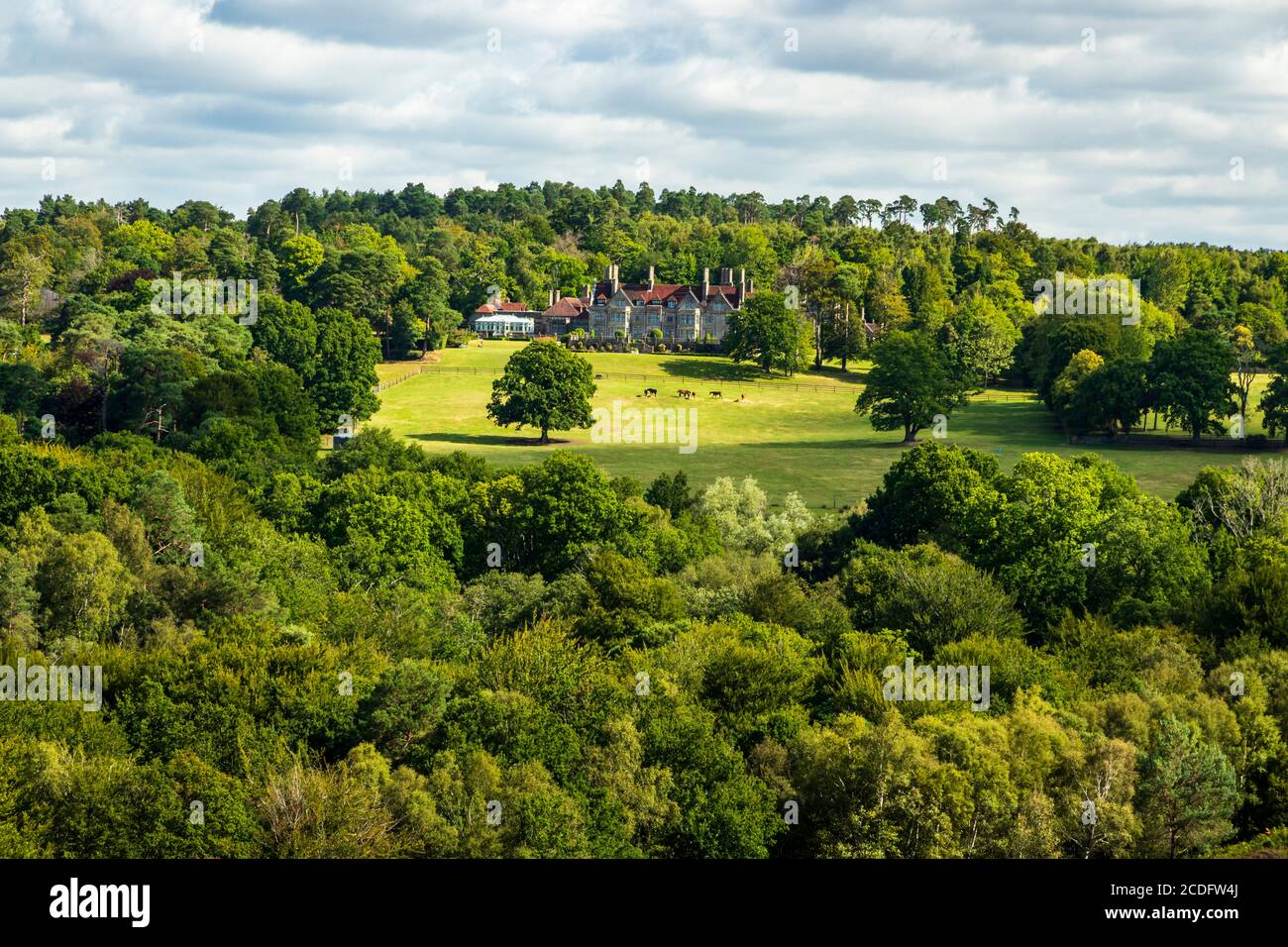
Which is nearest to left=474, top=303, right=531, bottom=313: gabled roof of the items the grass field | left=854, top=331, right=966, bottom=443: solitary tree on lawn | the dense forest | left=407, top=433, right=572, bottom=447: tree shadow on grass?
the grass field

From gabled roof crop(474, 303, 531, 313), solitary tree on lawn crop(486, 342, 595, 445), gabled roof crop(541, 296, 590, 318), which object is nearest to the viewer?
solitary tree on lawn crop(486, 342, 595, 445)

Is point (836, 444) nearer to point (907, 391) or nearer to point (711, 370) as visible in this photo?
point (907, 391)

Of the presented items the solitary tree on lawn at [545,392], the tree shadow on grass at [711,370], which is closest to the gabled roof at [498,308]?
the tree shadow on grass at [711,370]

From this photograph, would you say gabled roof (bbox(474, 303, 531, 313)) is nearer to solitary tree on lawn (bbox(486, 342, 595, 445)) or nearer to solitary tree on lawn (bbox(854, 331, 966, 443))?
solitary tree on lawn (bbox(486, 342, 595, 445))

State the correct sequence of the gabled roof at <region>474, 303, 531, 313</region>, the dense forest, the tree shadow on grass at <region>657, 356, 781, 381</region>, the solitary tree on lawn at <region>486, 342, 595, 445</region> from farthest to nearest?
the gabled roof at <region>474, 303, 531, 313</region>, the tree shadow on grass at <region>657, 356, 781, 381</region>, the solitary tree on lawn at <region>486, 342, 595, 445</region>, the dense forest

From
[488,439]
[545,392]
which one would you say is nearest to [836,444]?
[545,392]
